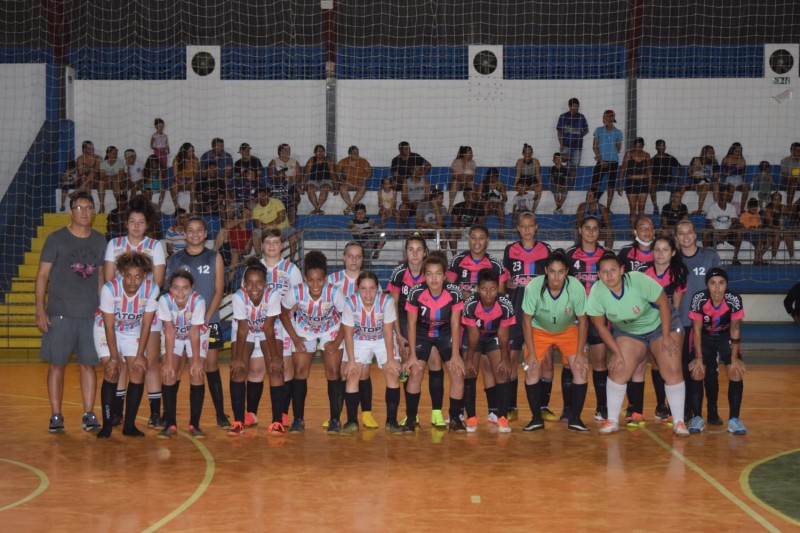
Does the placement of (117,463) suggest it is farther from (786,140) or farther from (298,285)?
(786,140)

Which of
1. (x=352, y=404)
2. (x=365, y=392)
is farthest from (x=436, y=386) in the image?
(x=352, y=404)

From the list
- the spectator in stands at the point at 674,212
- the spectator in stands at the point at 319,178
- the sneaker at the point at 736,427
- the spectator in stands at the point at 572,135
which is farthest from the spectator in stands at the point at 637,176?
the sneaker at the point at 736,427

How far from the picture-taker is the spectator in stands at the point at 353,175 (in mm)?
16500

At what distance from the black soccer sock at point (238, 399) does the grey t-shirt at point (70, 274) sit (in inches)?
52.2

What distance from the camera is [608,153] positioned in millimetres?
16688

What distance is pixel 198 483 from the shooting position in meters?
6.48

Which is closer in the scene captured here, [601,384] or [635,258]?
[601,384]

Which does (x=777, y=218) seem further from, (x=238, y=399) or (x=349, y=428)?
(x=238, y=399)

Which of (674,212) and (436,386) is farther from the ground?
(674,212)

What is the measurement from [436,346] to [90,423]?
9.59ft

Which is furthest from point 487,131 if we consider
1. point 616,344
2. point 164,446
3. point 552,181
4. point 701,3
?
point 164,446

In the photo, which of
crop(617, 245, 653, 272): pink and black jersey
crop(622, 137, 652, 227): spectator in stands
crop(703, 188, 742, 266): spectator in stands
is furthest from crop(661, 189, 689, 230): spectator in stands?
crop(617, 245, 653, 272): pink and black jersey

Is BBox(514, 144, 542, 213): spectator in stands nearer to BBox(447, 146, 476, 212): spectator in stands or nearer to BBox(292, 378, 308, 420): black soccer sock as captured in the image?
BBox(447, 146, 476, 212): spectator in stands

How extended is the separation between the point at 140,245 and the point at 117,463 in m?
1.99
